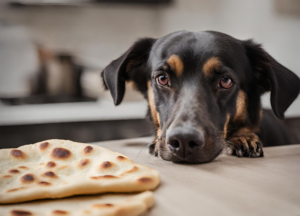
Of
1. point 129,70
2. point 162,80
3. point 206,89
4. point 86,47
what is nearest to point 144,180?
point 206,89

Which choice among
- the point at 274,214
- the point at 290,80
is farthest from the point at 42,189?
the point at 290,80

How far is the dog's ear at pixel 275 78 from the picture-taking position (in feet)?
5.23

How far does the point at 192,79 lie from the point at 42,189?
0.94m

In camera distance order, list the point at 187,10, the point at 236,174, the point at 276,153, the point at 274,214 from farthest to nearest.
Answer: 1. the point at 187,10
2. the point at 276,153
3. the point at 236,174
4. the point at 274,214

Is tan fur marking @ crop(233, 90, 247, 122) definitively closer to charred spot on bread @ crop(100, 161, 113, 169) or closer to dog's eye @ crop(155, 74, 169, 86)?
dog's eye @ crop(155, 74, 169, 86)

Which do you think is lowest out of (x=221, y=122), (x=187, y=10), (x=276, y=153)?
(x=276, y=153)

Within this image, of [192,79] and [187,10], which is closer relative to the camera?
[192,79]

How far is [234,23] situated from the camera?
4.63 metres

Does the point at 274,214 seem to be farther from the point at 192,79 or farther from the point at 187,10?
the point at 187,10

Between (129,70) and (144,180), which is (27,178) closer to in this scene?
(144,180)

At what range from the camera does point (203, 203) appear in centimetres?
82

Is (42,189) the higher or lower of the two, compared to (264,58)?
lower

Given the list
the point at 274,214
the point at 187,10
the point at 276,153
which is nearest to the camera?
the point at 274,214

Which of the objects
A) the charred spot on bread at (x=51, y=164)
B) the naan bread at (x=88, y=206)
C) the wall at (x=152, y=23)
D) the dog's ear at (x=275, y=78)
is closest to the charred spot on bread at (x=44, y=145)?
the charred spot on bread at (x=51, y=164)
